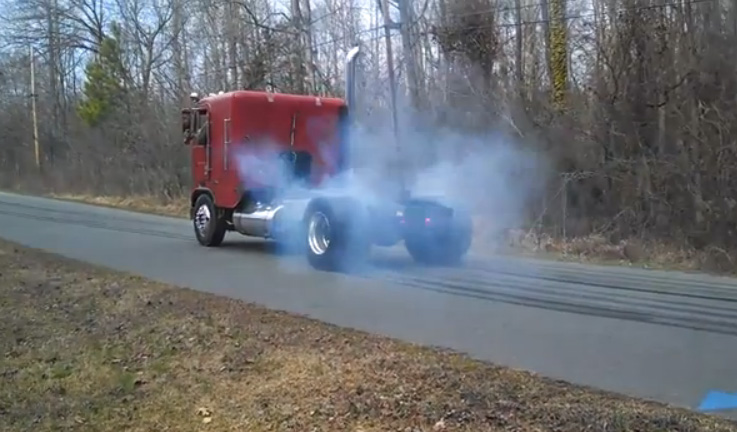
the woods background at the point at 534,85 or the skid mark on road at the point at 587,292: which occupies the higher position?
the woods background at the point at 534,85

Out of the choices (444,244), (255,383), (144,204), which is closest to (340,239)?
(444,244)

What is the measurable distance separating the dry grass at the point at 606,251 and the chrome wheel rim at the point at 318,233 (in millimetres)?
3339

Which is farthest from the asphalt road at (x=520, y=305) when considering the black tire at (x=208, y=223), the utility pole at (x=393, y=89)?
the utility pole at (x=393, y=89)

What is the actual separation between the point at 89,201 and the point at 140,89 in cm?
754

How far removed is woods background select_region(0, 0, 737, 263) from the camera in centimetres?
1582

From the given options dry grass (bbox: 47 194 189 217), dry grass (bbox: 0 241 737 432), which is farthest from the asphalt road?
dry grass (bbox: 47 194 189 217)

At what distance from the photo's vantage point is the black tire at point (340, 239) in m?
12.9

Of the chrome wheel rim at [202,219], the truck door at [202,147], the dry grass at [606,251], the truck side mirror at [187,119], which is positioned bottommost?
the dry grass at [606,251]

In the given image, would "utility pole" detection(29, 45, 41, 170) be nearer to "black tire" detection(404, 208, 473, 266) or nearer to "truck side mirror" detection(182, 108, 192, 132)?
"truck side mirror" detection(182, 108, 192, 132)

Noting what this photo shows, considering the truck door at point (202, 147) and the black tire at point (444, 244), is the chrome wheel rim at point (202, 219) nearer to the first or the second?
the truck door at point (202, 147)

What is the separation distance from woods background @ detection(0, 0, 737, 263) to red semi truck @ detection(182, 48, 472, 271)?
431 centimetres

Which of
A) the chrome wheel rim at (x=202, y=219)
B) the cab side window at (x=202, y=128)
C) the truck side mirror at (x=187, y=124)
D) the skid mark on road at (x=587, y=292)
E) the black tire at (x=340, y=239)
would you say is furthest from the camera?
the truck side mirror at (x=187, y=124)

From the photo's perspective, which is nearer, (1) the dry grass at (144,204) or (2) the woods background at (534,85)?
(2) the woods background at (534,85)

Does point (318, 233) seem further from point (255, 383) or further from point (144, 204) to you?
point (144, 204)
